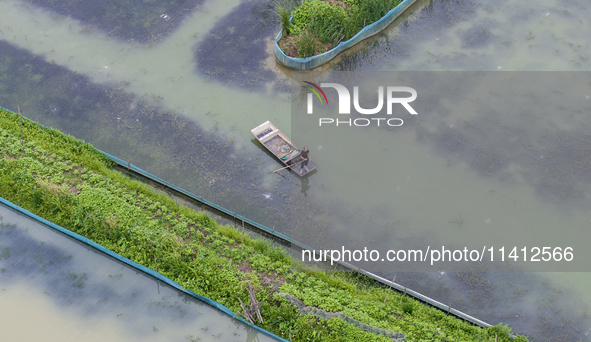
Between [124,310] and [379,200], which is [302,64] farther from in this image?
[124,310]

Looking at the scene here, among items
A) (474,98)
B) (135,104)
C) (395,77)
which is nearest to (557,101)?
(474,98)

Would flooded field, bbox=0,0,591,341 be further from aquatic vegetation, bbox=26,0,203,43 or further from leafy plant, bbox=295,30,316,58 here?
leafy plant, bbox=295,30,316,58

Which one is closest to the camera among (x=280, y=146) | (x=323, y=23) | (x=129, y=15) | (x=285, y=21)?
(x=280, y=146)

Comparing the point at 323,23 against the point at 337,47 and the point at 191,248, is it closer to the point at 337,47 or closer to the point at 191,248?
the point at 337,47

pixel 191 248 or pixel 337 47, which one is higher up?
pixel 337 47

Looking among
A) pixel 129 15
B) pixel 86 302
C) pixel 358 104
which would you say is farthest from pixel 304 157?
pixel 129 15

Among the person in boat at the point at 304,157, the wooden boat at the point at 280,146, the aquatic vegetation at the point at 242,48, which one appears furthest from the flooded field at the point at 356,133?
the person in boat at the point at 304,157

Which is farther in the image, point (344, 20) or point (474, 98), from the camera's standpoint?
point (344, 20)
